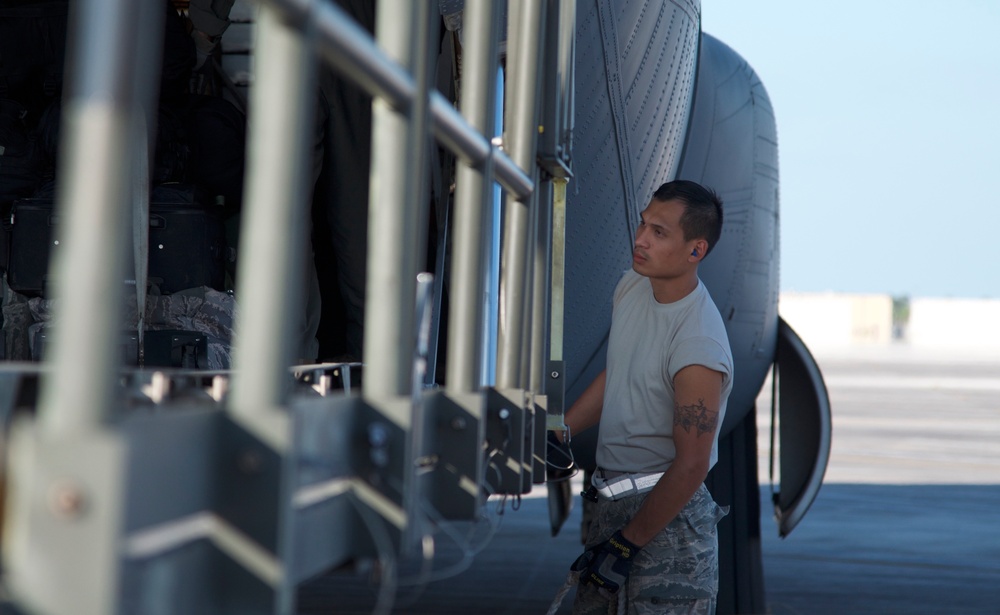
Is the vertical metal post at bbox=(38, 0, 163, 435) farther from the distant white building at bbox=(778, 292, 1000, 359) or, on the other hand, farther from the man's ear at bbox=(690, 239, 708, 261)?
the distant white building at bbox=(778, 292, 1000, 359)

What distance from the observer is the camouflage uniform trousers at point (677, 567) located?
3398 mm

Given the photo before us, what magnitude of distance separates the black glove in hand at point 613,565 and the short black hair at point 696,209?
2.87 feet

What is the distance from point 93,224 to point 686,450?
8.10 ft

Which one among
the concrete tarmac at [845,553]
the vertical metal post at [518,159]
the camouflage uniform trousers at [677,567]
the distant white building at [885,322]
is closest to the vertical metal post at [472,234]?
the concrete tarmac at [845,553]

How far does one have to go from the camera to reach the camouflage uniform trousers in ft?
11.1

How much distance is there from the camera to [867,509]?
1166 centimetres

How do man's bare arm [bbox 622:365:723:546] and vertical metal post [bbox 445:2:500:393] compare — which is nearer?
vertical metal post [bbox 445:2:500:393]

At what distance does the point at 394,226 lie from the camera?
167 cm

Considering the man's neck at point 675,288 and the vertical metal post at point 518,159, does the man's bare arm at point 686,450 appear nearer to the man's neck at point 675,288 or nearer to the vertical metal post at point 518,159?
the man's neck at point 675,288

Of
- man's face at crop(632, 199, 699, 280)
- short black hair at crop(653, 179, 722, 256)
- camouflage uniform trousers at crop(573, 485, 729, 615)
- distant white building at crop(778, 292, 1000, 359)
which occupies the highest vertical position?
distant white building at crop(778, 292, 1000, 359)

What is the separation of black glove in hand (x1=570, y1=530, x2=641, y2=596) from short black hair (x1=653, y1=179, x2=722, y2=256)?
34.5 inches

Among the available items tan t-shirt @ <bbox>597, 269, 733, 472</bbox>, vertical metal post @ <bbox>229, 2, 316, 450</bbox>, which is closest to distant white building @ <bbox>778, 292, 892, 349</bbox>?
tan t-shirt @ <bbox>597, 269, 733, 472</bbox>

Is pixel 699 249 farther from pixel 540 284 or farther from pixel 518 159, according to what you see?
pixel 518 159

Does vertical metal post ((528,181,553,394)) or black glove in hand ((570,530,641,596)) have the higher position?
vertical metal post ((528,181,553,394))
